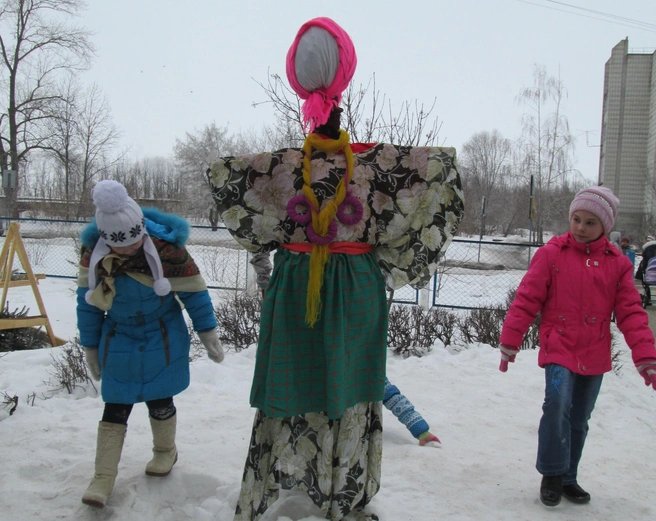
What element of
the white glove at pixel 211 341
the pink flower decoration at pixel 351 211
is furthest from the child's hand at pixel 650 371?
the white glove at pixel 211 341

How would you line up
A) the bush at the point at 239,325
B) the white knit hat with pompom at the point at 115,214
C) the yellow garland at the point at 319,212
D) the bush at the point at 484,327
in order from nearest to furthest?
the yellow garland at the point at 319,212 < the white knit hat with pompom at the point at 115,214 < the bush at the point at 239,325 < the bush at the point at 484,327

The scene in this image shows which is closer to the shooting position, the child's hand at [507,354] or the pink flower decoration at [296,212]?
the pink flower decoration at [296,212]

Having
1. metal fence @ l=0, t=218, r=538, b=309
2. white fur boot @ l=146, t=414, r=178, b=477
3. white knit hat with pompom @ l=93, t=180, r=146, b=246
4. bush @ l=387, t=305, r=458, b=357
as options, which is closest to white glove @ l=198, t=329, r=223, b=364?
white fur boot @ l=146, t=414, r=178, b=477

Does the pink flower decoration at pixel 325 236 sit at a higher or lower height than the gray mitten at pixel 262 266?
higher

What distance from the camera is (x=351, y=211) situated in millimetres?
1928

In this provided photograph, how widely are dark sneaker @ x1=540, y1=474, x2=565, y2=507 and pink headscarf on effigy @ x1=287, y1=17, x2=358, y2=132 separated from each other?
1.82m

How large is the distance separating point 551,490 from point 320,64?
79.9 inches

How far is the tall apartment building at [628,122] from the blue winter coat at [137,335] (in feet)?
127

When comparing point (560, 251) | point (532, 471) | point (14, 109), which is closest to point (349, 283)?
point (560, 251)

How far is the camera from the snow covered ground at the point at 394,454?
2.14 m

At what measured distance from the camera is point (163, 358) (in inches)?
85.4

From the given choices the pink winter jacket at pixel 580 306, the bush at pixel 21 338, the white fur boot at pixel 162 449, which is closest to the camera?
the pink winter jacket at pixel 580 306

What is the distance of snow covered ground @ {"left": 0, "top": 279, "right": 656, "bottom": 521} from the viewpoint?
84.3 inches

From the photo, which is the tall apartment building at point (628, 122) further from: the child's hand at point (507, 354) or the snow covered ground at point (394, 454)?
the child's hand at point (507, 354)
